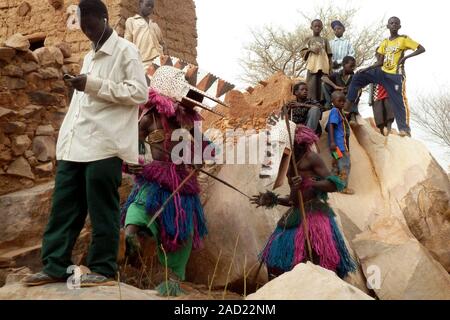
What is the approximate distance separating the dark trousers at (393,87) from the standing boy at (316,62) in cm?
74

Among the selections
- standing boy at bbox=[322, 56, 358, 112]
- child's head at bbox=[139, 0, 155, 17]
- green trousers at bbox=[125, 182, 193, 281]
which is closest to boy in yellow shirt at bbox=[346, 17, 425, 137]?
standing boy at bbox=[322, 56, 358, 112]

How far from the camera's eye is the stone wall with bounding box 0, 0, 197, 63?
26.8ft

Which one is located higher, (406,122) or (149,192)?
(406,122)

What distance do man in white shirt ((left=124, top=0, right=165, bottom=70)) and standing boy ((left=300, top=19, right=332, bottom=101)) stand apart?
2021 millimetres

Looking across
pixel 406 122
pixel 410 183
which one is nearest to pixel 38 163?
pixel 410 183

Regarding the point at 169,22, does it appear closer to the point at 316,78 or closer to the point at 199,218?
the point at 316,78

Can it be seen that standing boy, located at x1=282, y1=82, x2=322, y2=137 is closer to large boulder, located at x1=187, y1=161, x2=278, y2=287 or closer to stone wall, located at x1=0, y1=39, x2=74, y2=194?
large boulder, located at x1=187, y1=161, x2=278, y2=287

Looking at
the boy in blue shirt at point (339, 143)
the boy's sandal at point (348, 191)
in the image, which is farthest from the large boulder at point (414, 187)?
the boy in blue shirt at point (339, 143)

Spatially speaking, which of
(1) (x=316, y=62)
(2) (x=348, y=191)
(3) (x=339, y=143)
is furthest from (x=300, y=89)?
(1) (x=316, y=62)

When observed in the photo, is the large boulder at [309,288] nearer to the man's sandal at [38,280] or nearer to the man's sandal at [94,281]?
the man's sandal at [94,281]

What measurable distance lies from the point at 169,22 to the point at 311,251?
588cm

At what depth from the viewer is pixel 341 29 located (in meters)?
8.20

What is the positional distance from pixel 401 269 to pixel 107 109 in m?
3.15

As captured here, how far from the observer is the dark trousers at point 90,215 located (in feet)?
10.1
